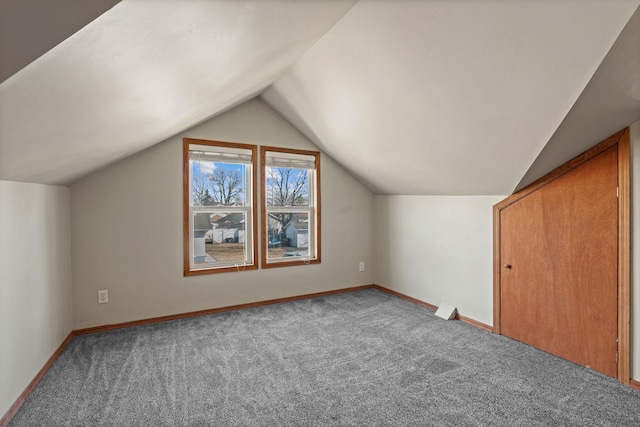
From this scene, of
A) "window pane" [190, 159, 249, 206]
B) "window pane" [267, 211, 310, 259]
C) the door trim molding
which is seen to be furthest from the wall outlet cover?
"window pane" [190, 159, 249, 206]

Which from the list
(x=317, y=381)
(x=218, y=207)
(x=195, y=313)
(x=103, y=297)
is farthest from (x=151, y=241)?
(x=317, y=381)

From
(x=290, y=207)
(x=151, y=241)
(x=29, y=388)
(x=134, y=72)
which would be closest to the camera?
(x=134, y=72)

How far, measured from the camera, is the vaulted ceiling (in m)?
1.02

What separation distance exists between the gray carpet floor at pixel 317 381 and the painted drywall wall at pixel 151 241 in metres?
0.30

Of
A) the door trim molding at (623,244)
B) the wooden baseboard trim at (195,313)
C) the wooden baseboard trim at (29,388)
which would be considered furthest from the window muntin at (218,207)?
the door trim molding at (623,244)

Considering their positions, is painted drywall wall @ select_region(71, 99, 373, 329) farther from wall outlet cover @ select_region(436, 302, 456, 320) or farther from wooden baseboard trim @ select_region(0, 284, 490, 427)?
wall outlet cover @ select_region(436, 302, 456, 320)

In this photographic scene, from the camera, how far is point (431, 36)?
1920 millimetres

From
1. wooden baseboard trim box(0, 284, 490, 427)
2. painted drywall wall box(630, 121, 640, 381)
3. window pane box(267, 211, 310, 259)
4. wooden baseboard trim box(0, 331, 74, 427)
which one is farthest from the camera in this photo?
window pane box(267, 211, 310, 259)

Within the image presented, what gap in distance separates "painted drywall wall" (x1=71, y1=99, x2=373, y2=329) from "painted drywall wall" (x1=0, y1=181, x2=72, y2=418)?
9.1 inches

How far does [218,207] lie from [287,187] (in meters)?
0.92

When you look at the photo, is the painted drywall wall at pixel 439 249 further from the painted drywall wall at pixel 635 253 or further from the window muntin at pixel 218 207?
the window muntin at pixel 218 207

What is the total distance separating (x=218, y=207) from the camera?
12.4ft

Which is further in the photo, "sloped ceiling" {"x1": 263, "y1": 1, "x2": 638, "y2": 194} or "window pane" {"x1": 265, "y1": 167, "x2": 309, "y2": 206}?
"window pane" {"x1": 265, "y1": 167, "x2": 309, "y2": 206}

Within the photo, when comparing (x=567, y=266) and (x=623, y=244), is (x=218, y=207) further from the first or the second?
(x=623, y=244)
